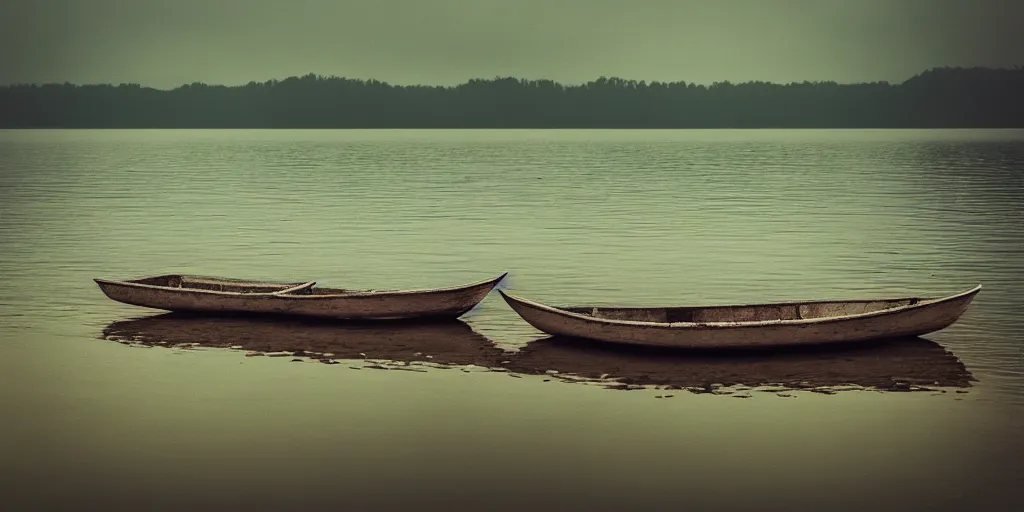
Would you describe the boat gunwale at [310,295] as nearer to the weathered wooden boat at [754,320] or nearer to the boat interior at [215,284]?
→ the boat interior at [215,284]

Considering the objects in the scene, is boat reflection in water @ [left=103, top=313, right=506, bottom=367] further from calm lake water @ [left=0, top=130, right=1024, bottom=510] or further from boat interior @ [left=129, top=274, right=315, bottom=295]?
boat interior @ [left=129, top=274, right=315, bottom=295]

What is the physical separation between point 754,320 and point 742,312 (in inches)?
11.8

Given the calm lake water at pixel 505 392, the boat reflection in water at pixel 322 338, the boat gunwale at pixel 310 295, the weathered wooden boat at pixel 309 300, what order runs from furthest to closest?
1. the weathered wooden boat at pixel 309 300
2. the boat gunwale at pixel 310 295
3. the boat reflection in water at pixel 322 338
4. the calm lake water at pixel 505 392

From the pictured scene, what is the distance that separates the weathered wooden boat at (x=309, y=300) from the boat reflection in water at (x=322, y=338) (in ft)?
0.89

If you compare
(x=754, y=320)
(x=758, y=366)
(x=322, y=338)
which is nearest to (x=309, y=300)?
(x=322, y=338)

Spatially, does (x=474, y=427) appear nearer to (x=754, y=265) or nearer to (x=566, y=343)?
(x=566, y=343)

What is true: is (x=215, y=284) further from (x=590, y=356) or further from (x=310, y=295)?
(x=590, y=356)

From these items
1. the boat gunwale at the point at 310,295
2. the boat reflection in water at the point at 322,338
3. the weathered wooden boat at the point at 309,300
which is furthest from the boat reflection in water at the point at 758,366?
the weathered wooden boat at the point at 309,300

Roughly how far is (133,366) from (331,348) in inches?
143

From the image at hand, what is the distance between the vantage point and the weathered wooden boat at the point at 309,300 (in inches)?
966

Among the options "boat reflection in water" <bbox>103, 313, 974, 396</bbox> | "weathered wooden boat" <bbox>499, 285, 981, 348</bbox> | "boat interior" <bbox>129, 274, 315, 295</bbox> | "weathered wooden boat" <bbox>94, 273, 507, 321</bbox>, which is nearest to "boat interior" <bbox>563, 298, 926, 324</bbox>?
"weathered wooden boat" <bbox>499, 285, 981, 348</bbox>

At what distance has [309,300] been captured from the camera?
81.0 ft

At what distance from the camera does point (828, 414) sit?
714 inches

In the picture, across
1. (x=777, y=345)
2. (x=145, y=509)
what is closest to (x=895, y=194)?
(x=777, y=345)
